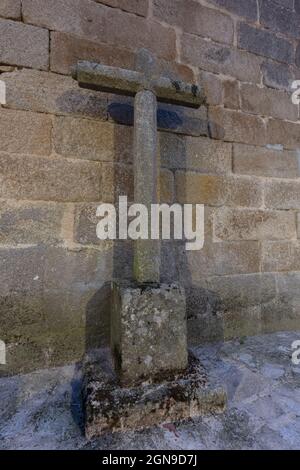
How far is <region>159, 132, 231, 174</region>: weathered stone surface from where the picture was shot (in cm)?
189

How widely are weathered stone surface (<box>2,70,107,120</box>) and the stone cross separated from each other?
309mm

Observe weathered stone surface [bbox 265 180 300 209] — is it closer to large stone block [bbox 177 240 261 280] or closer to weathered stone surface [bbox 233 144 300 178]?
weathered stone surface [bbox 233 144 300 178]

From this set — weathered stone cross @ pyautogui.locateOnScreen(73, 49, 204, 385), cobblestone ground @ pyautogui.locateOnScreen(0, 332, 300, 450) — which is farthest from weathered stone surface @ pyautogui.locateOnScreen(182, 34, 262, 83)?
cobblestone ground @ pyautogui.locateOnScreen(0, 332, 300, 450)

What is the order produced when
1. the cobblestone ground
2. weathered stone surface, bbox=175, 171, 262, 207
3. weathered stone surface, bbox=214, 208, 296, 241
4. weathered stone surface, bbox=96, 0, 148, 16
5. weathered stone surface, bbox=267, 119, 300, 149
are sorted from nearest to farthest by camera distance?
the cobblestone ground
weathered stone surface, bbox=96, 0, 148, 16
weathered stone surface, bbox=175, 171, 262, 207
weathered stone surface, bbox=214, 208, 296, 241
weathered stone surface, bbox=267, 119, 300, 149

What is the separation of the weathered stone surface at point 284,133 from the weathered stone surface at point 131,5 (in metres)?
1.23

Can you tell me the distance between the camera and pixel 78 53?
1716mm

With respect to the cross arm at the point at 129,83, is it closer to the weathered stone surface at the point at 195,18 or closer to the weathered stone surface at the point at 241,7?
the weathered stone surface at the point at 195,18

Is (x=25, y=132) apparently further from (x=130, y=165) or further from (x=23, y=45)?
(x=130, y=165)

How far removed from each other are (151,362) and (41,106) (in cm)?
152

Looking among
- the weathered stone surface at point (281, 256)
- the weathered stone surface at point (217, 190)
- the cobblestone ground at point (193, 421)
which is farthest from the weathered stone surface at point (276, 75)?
the cobblestone ground at point (193, 421)

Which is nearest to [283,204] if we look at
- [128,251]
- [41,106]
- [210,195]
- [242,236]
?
[242,236]

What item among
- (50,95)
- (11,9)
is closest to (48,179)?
(50,95)

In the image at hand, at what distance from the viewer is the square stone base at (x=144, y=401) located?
1.07m

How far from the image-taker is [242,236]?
2.07m
